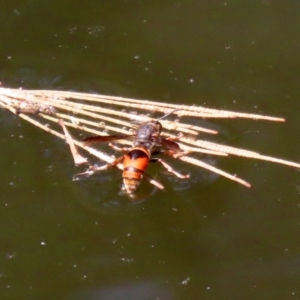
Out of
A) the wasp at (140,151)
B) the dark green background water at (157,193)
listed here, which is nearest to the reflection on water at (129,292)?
the dark green background water at (157,193)

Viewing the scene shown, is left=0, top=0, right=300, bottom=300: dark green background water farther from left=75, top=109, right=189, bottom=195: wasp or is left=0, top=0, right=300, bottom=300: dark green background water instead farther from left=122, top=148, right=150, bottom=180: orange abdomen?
left=122, top=148, right=150, bottom=180: orange abdomen

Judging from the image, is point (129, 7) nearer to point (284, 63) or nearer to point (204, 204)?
point (284, 63)

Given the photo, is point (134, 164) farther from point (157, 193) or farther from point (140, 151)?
point (157, 193)

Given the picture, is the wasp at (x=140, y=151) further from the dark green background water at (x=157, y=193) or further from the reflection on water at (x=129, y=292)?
the reflection on water at (x=129, y=292)

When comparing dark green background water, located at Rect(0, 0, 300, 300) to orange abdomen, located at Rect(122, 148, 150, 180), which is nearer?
orange abdomen, located at Rect(122, 148, 150, 180)

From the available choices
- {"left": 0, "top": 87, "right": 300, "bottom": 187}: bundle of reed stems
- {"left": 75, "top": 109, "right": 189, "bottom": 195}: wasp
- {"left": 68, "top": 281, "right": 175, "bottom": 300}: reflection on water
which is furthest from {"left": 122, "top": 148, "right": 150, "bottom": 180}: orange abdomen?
{"left": 68, "top": 281, "right": 175, "bottom": 300}: reflection on water
